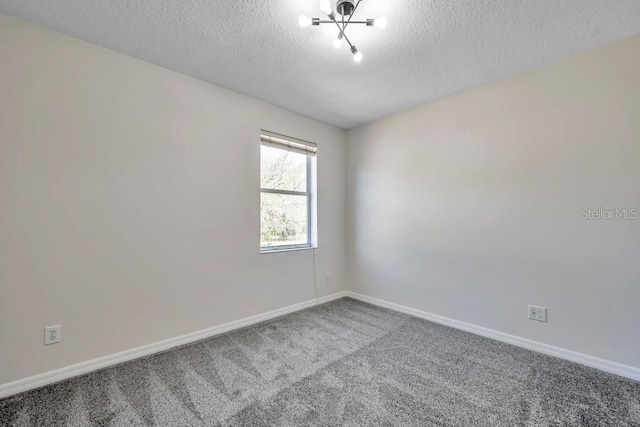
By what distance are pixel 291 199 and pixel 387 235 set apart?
125 centimetres

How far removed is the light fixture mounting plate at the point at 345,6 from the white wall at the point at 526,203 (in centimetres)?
165

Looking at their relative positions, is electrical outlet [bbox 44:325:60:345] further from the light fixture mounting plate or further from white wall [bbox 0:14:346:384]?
the light fixture mounting plate

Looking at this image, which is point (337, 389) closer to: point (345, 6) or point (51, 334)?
point (51, 334)

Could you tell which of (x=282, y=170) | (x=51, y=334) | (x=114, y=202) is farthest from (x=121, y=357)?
(x=282, y=170)

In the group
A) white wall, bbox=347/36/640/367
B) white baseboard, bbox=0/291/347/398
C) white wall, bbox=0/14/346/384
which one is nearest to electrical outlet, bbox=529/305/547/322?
white wall, bbox=347/36/640/367

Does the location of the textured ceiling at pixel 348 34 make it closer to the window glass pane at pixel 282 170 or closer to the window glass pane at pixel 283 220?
the window glass pane at pixel 282 170

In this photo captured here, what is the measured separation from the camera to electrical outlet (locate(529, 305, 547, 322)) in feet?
7.58

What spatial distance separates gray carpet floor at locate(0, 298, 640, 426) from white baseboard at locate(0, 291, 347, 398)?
0.07 m

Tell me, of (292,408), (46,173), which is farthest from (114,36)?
(292,408)

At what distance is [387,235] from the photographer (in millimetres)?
3459

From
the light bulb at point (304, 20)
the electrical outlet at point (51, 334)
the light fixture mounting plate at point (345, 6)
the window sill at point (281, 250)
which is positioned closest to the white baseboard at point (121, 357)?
the electrical outlet at point (51, 334)

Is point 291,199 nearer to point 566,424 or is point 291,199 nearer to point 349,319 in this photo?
point 349,319

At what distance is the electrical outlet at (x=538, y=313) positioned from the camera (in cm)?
231

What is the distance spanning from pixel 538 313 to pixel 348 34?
8.67 ft
